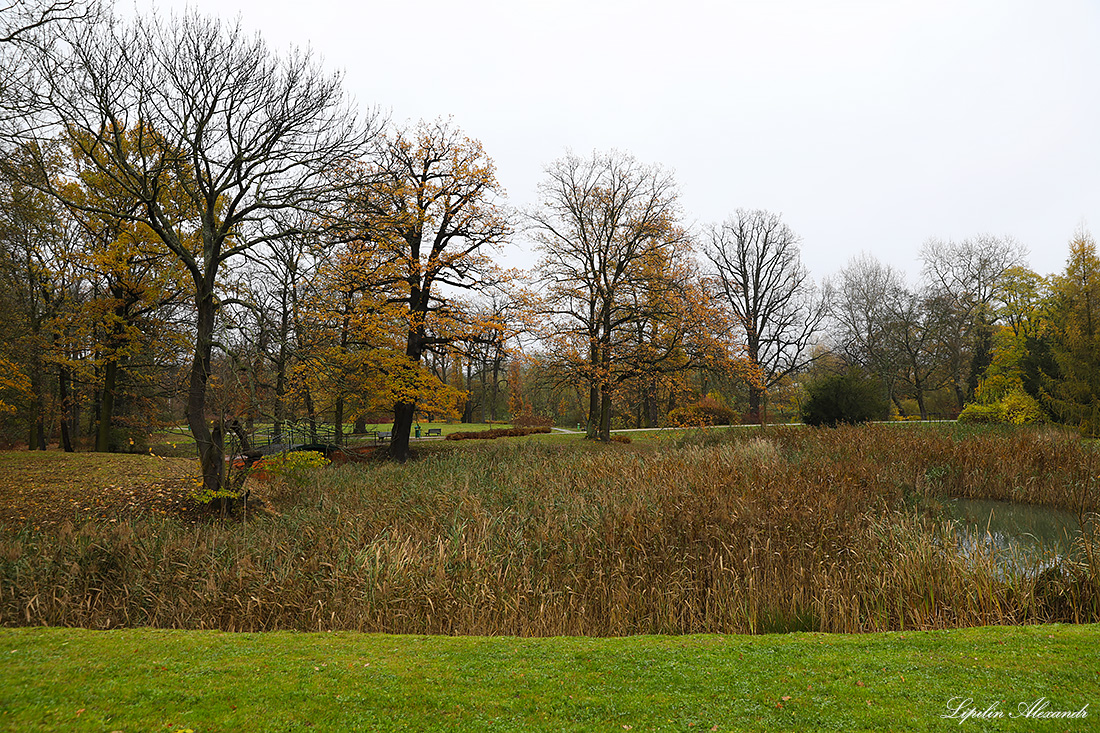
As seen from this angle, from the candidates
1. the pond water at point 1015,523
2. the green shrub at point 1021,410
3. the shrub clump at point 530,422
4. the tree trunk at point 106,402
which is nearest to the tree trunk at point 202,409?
the tree trunk at point 106,402

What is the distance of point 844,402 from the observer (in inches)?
818

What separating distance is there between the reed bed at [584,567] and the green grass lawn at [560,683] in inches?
37.7

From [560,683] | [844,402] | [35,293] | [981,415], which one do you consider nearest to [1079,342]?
[981,415]

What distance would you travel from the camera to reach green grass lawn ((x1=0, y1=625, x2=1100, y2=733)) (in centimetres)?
266

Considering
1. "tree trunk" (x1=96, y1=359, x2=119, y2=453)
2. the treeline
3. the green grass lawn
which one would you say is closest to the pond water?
the green grass lawn

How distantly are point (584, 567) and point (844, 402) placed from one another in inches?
745

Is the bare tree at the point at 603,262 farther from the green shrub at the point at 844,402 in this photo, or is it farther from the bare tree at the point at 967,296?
the bare tree at the point at 967,296

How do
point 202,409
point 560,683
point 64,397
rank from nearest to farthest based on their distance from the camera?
1. point 560,683
2. point 202,409
3. point 64,397

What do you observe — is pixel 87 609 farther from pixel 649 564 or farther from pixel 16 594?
pixel 649 564

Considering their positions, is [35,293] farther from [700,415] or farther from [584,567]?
[700,415]

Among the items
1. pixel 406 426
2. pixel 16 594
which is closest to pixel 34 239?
pixel 406 426

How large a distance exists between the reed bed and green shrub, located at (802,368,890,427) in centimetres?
1204

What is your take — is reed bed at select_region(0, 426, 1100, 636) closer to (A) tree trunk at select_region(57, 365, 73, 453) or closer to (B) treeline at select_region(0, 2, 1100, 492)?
(B) treeline at select_region(0, 2, 1100, 492)

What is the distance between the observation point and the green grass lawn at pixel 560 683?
2664mm
